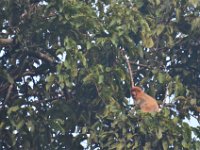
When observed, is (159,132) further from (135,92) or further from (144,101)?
(144,101)

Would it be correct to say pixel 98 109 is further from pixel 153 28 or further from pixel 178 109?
pixel 153 28

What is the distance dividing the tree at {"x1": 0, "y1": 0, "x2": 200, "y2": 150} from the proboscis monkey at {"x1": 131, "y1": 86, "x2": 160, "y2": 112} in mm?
199

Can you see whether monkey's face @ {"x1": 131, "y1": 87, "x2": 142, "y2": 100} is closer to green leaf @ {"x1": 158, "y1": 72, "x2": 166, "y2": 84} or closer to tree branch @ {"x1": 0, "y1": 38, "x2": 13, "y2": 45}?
green leaf @ {"x1": 158, "y1": 72, "x2": 166, "y2": 84}

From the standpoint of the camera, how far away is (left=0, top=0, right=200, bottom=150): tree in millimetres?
8938

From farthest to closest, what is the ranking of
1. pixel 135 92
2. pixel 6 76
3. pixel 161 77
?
1. pixel 161 77
2. pixel 135 92
3. pixel 6 76

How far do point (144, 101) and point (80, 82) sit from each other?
1.32m

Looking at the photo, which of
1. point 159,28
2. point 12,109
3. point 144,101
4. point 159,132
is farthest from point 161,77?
point 12,109

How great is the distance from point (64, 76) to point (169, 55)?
3282 mm

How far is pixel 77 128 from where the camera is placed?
32.7 ft

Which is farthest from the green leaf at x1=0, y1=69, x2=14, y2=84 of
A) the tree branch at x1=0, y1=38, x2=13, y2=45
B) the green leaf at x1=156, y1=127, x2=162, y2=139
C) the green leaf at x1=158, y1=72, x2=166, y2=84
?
the green leaf at x1=158, y1=72, x2=166, y2=84

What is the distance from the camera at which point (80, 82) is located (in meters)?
9.95

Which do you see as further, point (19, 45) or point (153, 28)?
point (153, 28)

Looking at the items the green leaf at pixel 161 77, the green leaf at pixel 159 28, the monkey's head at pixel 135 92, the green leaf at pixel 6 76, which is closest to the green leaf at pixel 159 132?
the monkey's head at pixel 135 92

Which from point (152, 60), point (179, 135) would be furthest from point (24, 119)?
point (152, 60)
